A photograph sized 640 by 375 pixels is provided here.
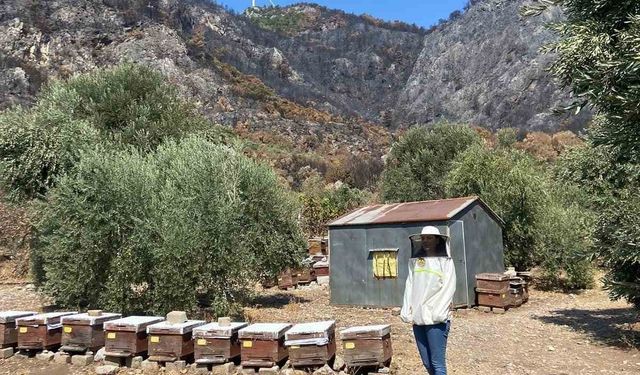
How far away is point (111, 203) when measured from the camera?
11.8 m

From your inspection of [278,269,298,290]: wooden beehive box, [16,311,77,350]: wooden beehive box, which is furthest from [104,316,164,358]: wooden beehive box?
[278,269,298,290]: wooden beehive box

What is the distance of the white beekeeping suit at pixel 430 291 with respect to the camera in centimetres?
566

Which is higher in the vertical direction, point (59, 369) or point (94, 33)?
point (94, 33)

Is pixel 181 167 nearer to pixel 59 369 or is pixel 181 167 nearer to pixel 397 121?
pixel 59 369

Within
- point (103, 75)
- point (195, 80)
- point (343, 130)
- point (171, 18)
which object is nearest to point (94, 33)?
point (195, 80)

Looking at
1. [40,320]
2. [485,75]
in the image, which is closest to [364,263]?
[40,320]

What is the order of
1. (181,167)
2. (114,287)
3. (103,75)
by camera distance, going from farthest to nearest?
(103,75), (181,167), (114,287)

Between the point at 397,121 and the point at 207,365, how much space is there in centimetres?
10269

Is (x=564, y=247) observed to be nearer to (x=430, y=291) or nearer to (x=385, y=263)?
(x=385, y=263)

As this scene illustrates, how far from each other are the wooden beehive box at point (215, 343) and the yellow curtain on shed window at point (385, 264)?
24.0 feet

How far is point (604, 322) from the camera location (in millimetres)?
12586

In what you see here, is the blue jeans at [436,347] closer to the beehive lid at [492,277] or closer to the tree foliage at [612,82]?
the tree foliage at [612,82]

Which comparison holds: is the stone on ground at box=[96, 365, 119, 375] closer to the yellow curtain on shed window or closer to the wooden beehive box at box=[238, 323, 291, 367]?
the wooden beehive box at box=[238, 323, 291, 367]

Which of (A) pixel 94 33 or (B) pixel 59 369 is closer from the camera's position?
(B) pixel 59 369
